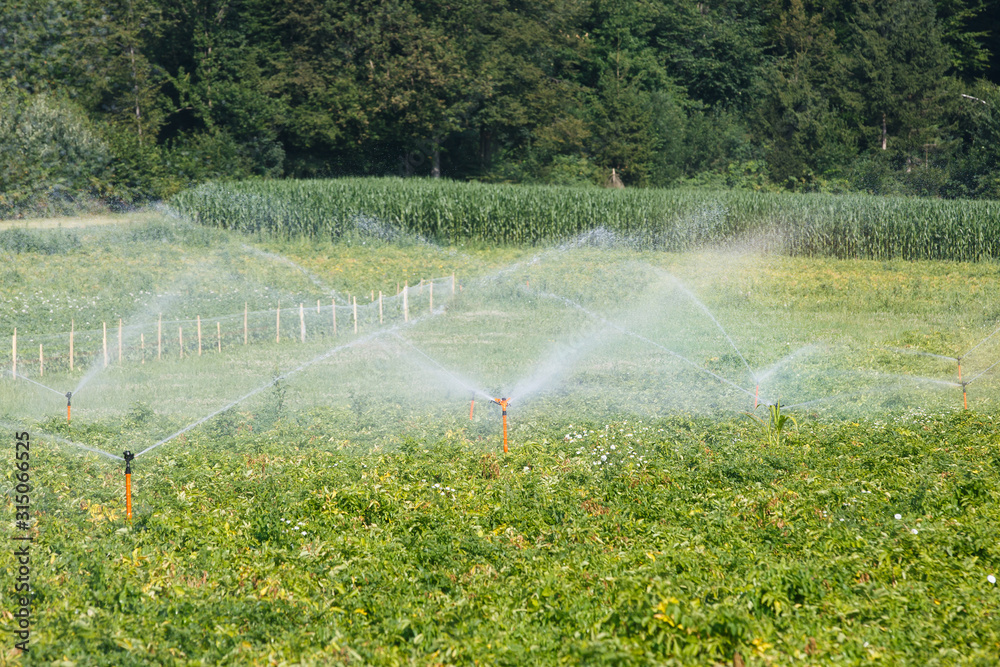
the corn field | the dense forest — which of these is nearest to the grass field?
the corn field

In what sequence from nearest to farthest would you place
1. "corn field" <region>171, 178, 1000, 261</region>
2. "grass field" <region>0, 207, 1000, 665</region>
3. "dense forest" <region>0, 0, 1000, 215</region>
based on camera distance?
"grass field" <region>0, 207, 1000, 665</region>
"corn field" <region>171, 178, 1000, 261</region>
"dense forest" <region>0, 0, 1000, 215</region>

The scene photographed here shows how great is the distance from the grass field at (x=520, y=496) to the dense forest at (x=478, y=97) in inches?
1305

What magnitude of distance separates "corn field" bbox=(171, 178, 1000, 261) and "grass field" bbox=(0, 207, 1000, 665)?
1411cm

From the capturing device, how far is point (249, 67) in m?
58.2

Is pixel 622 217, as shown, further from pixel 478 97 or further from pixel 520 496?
pixel 520 496

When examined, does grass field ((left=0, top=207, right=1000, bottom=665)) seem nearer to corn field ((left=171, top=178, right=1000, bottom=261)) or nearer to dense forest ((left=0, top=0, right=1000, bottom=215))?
corn field ((left=171, top=178, right=1000, bottom=261))

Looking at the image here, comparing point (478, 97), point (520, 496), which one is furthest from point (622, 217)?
point (520, 496)

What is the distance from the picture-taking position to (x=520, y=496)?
1164 centimetres

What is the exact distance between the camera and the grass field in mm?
8258

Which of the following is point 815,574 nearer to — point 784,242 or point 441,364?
point 441,364

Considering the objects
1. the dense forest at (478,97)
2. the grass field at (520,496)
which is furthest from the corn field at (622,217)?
the grass field at (520,496)

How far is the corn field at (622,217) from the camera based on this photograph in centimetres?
3862

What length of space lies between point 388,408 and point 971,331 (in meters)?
14.4

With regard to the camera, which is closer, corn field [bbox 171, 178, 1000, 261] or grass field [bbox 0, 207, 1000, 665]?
grass field [bbox 0, 207, 1000, 665]
